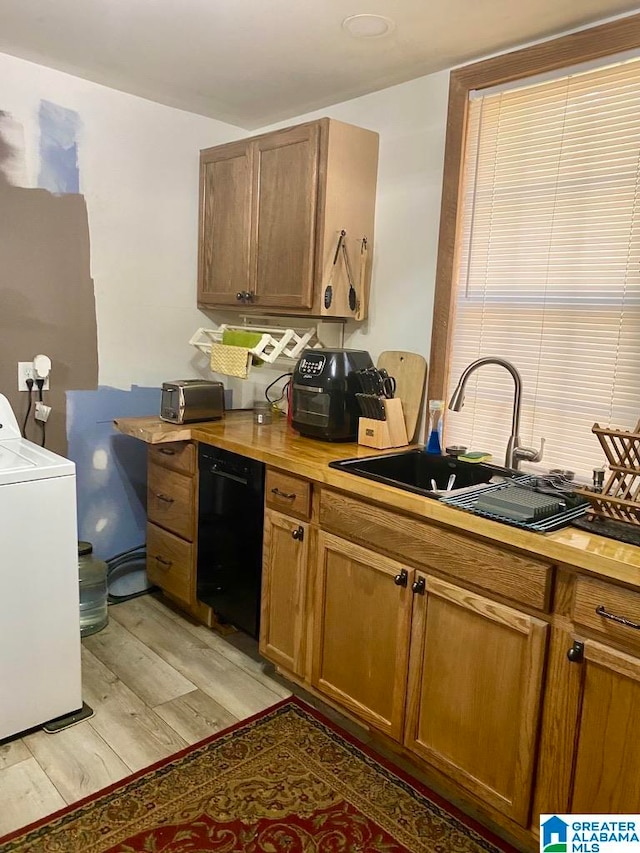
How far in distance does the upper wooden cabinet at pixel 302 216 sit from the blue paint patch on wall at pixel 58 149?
656mm

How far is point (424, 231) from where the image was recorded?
251cm

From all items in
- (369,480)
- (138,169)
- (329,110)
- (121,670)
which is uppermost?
(329,110)

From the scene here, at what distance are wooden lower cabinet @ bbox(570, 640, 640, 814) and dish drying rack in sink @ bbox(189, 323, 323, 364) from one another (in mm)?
1731

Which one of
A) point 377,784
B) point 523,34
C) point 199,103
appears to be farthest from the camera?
point 199,103

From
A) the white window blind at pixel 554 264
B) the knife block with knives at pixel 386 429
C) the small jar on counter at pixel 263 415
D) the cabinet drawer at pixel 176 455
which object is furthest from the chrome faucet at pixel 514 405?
the cabinet drawer at pixel 176 455

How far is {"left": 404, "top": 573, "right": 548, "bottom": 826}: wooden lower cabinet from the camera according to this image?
1598 mm

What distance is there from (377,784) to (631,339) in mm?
1570

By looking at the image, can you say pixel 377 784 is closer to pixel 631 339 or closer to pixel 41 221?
pixel 631 339

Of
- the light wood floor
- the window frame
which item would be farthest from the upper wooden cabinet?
the light wood floor

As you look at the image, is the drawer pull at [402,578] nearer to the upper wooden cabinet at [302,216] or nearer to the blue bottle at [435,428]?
the blue bottle at [435,428]

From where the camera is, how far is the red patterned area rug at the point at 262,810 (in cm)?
171

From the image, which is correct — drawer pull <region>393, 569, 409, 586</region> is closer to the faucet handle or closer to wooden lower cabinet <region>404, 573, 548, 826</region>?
wooden lower cabinet <region>404, 573, 548, 826</region>

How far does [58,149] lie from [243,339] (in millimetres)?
1114

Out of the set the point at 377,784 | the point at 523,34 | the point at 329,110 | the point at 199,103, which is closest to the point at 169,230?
the point at 199,103
